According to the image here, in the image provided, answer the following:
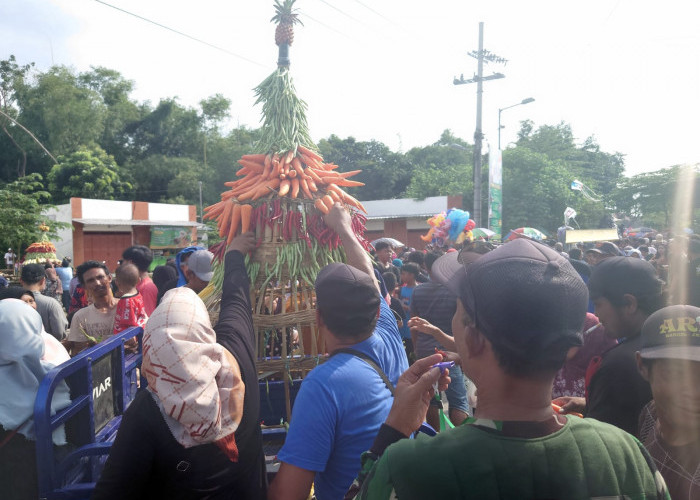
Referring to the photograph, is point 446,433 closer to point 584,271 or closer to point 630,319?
point 630,319

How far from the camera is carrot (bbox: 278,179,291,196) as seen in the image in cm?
259

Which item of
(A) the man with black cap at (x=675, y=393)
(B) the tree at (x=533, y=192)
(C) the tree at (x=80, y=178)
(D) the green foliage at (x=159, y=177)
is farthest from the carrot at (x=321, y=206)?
(D) the green foliage at (x=159, y=177)

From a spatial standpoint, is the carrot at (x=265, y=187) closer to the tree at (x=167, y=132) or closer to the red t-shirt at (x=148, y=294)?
the red t-shirt at (x=148, y=294)

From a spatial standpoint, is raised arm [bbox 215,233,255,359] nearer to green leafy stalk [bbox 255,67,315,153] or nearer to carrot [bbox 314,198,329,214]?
carrot [bbox 314,198,329,214]

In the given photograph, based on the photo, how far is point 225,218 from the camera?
2.77 metres

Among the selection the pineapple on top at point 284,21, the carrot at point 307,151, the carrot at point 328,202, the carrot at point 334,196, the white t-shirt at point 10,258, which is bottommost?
the white t-shirt at point 10,258

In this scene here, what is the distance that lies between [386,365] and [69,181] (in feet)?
128

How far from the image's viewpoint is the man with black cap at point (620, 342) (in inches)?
75.9

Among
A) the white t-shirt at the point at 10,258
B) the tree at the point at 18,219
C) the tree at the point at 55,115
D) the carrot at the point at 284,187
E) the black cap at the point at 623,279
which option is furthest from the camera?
the tree at the point at 55,115

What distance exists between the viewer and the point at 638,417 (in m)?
1.90

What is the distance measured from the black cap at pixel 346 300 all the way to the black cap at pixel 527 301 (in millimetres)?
810

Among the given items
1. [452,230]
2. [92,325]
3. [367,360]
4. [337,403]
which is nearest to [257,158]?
[367,360]

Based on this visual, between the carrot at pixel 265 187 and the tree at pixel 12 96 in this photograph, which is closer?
the carrot at pixel 265 187

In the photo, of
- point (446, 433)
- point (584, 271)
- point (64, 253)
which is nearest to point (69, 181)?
point (64, 253)
